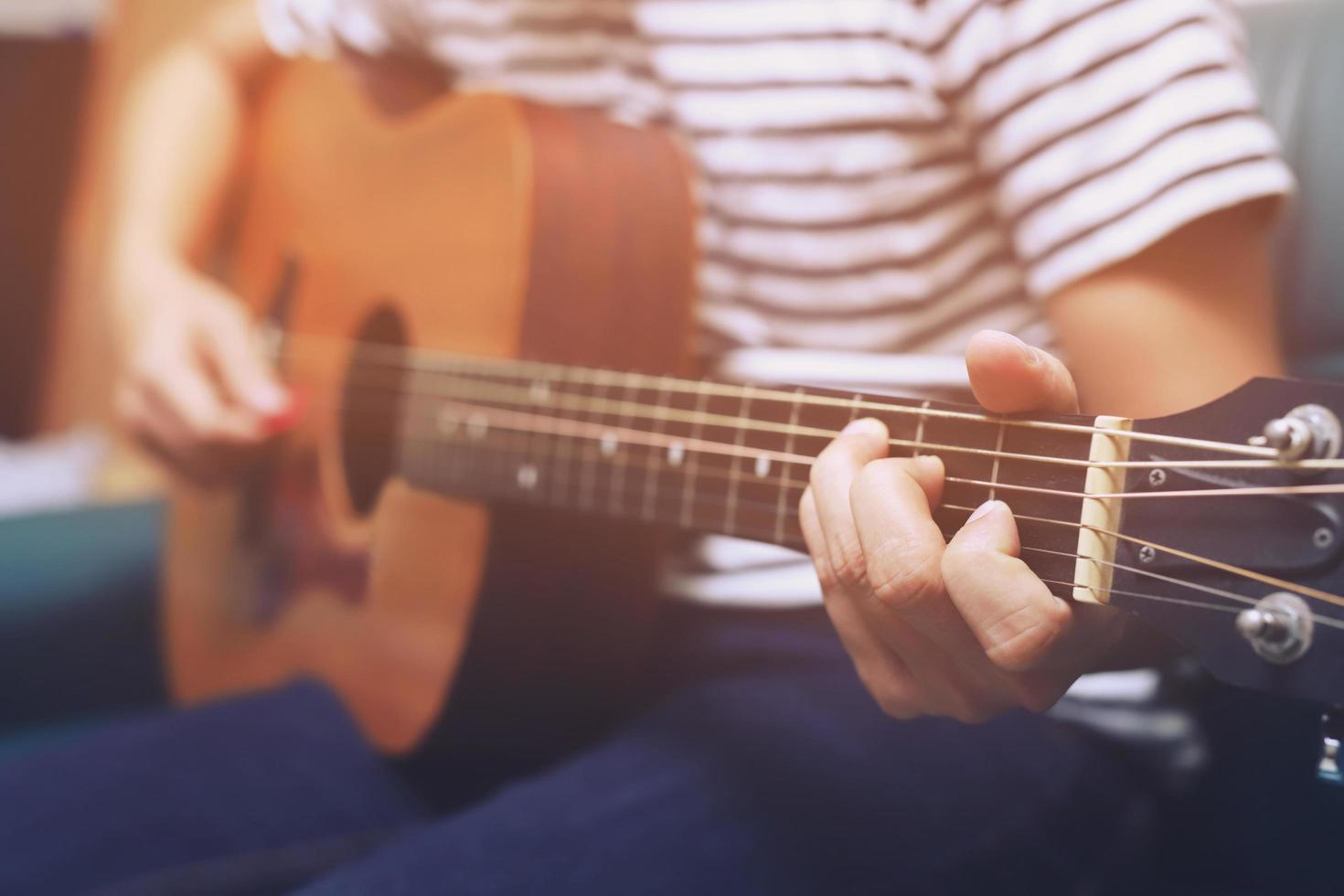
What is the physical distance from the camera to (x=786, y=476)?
1.42 ft

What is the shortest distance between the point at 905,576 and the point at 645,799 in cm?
24

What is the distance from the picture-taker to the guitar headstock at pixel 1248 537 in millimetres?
299

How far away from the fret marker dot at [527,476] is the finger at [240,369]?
30 centimetres

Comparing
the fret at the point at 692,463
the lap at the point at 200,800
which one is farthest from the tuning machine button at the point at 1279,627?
the lap at the point at 200,800

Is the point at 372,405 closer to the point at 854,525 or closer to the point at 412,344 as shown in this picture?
the point at 412,344

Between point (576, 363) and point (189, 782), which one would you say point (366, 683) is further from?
point (576, 363)

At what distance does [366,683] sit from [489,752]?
97 millimetres

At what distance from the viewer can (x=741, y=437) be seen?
0.45 m

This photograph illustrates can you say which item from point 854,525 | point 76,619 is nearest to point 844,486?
point 854,525

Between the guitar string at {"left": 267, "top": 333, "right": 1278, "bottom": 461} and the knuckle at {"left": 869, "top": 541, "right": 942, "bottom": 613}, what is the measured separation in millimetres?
52

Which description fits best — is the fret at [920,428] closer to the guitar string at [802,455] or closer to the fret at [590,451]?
the guitar string at [802,455]

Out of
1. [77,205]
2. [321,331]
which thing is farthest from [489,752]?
[77,205]

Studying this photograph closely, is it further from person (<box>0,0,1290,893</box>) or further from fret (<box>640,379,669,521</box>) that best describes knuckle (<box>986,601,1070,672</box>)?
fret (<box>640,379,669,521</box>)

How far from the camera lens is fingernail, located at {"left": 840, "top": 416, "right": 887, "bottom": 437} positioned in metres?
0.39
